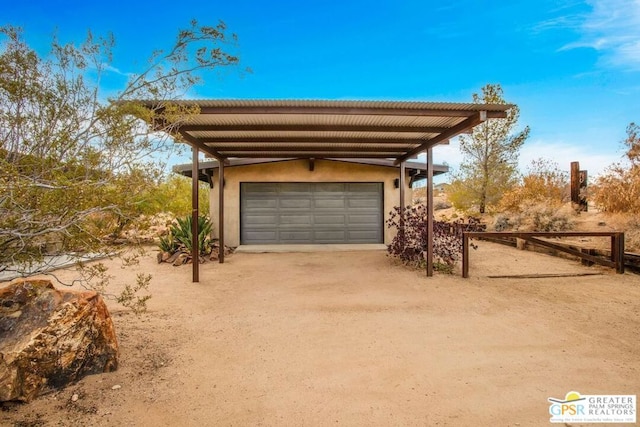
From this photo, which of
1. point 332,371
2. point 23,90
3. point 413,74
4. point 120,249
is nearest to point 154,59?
point 23,90

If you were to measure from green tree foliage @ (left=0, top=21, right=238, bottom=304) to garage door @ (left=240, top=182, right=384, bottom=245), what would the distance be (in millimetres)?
7562

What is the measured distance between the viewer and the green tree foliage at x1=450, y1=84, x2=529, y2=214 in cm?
1595

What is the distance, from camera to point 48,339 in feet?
7.75

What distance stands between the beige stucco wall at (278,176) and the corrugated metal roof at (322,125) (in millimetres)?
2149

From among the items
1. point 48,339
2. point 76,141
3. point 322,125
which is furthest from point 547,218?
point 48,339

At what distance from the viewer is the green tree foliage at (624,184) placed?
8250 mm

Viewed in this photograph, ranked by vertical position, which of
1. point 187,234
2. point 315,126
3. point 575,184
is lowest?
point 187,234

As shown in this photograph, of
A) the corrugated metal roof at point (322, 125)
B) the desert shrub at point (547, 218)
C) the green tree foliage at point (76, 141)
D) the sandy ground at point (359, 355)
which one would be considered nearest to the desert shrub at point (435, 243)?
the sandy ground at point (359, 355)

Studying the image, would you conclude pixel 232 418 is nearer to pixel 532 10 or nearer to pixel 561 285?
pixel 561 285

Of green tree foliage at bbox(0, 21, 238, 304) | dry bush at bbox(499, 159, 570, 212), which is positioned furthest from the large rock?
dry bush at bbox(499, 159, 570, 212)

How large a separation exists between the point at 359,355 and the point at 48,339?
2.51m

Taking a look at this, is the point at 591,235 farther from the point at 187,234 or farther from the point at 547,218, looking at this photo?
the point at 187,234

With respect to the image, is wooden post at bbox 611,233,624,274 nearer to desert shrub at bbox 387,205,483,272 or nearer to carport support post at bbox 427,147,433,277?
desert shrub at bbox 387,205,483,272

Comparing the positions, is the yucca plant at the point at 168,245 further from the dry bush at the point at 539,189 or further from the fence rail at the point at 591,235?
the dry bush at the point at 539,189
